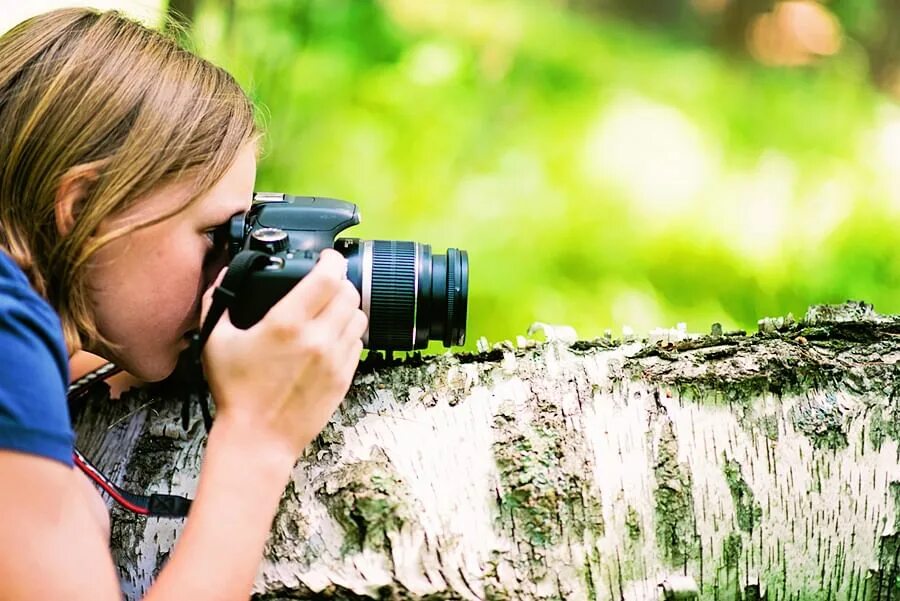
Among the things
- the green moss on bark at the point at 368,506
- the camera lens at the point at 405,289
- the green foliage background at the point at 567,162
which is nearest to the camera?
the green moss on bark at the point at 368,506

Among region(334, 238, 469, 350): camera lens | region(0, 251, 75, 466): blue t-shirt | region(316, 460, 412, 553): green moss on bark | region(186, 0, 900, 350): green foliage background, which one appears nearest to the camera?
region(0, 251, 75, 466): blue t-shirt

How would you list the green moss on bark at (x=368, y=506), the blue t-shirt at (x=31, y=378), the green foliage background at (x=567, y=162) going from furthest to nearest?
the green foliage background at (x=567, y=162) < the green moss on bark at (x=368, y=506) < the blue t-shirt at (x=31, y=378)

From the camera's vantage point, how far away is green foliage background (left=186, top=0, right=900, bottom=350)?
2217 mm

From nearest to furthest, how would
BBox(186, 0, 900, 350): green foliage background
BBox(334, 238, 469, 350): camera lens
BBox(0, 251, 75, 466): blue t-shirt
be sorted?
BBox(0, 251, 75, 466): blue t-shirt
BBox(334, 238, 469, 350): camera lens
BBox(186, 0, 900, 350): green foliage background

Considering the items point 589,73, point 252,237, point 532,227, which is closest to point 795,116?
point 589,73

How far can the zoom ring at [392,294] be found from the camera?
102 centimetres

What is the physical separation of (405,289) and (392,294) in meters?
0.02

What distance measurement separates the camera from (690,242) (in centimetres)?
235

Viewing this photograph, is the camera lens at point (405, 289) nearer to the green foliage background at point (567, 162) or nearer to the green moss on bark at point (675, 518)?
the green moss on bark at point (675, 518)

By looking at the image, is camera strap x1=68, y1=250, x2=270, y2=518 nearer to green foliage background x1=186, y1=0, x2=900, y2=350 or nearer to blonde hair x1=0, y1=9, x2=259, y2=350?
blonde hair x1=0, y1=9, x2=259, y2=350

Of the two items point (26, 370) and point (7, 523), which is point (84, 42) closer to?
point (26, 370)

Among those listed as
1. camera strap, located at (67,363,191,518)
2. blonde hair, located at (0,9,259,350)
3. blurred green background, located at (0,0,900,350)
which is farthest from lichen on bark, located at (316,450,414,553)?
blurred green background, located at (0,0,900,350)

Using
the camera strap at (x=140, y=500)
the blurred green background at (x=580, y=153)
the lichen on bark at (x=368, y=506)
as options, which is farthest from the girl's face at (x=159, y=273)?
the blurred green background at (x=580, y=153)

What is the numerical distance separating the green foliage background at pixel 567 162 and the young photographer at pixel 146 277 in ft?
3.93
